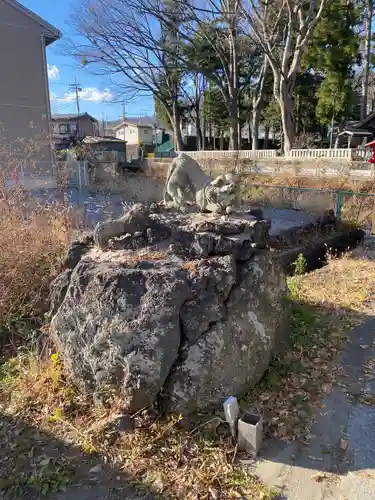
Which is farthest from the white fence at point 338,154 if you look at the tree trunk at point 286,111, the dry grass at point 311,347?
the dry grass at point 311,347

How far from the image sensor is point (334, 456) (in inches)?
85.1

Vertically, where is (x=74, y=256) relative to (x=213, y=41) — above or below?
below

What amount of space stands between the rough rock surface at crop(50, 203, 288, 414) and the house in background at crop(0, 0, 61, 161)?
1117 centimetres

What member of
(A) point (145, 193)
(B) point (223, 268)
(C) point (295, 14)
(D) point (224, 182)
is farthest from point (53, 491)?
(C) point (295, 14)

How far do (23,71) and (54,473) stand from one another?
1442 centimetres

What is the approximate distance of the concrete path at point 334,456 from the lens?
1.94 metres

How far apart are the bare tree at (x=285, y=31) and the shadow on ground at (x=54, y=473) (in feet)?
53.1

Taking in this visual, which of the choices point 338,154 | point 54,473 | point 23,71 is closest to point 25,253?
point 54,473

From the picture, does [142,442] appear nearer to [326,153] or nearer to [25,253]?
[25,253]

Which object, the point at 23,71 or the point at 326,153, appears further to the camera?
the point at 326,153

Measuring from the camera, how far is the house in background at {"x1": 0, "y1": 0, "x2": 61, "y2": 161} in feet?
41.6

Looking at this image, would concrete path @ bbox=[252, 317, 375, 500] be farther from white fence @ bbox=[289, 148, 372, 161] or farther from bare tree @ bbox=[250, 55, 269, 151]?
bare tree @ bbox=[250, 55, 269, 151]

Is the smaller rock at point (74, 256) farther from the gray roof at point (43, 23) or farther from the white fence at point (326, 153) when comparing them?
the white fence at point (326, 153)

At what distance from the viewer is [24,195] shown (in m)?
4.73
